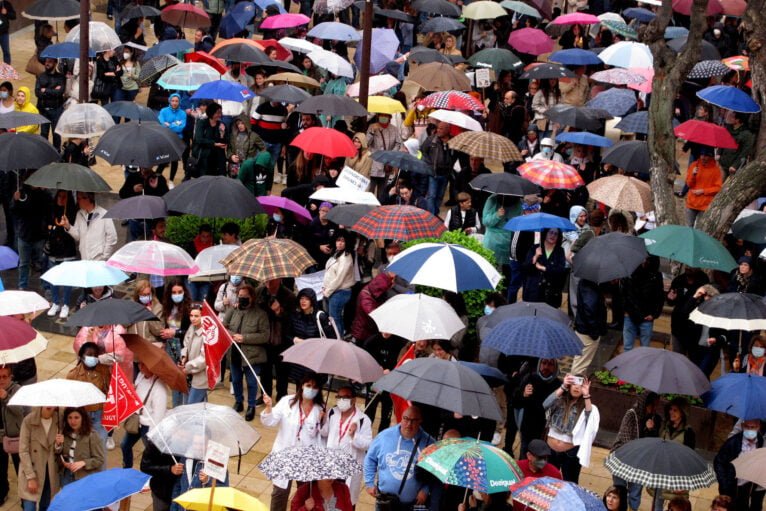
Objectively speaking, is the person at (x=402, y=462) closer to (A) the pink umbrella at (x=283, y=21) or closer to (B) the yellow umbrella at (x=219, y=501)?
(B) the yellow umbrella at (x=219, y=501)

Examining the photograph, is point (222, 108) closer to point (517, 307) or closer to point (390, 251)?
point (390, 251)

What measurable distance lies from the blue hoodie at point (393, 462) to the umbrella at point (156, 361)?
96.4 inches

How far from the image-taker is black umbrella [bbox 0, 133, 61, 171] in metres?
16.2

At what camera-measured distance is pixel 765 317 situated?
13.2m

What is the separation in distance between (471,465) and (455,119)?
9.45 meters

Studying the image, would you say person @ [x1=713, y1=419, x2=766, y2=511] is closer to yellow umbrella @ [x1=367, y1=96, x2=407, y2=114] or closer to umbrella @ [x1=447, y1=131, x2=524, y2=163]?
umbrella @ [x1=447, y1=131, x2=524, y2=163]

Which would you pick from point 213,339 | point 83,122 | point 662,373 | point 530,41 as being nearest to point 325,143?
point 83,122

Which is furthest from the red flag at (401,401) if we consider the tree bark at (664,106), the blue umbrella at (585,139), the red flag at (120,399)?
the blue umbrella at (585,139)

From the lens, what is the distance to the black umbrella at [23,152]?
16219 mm

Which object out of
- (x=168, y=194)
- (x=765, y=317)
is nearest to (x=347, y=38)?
(x=168, y=194)

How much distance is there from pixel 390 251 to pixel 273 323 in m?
1.76

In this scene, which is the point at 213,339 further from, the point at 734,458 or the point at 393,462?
the point at 734,458

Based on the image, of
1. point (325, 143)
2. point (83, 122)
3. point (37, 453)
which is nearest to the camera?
point (37, 453)

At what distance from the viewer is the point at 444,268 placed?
13.8 meters
